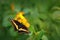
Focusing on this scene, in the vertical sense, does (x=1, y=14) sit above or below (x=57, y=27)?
above

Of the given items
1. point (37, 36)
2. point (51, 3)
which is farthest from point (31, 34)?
point (51, 3)

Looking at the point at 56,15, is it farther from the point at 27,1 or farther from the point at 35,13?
the point at 27,1

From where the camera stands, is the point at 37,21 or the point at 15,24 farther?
the point at 37,21

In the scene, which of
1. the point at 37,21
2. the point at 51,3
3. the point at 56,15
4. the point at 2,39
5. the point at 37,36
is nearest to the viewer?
the point at 37,36

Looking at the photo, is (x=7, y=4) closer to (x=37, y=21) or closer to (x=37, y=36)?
(x=37, y=21)

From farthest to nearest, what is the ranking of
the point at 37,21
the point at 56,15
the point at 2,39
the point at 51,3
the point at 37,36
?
the point at 51,3
the point at 2,39
the point at 37,21
the point at 56,15
the point at 37,36

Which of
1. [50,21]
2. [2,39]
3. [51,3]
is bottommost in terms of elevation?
[2,39]

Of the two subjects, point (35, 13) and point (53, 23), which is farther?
point (35, 13)

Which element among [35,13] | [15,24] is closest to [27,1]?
[35,13]

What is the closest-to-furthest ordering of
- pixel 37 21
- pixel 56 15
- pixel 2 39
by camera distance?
pixel 56 15 → pixel 37 21 → pixel 2 39
